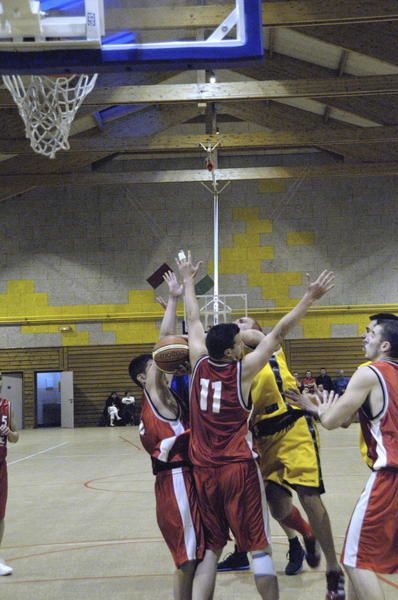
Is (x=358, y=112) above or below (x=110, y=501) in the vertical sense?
above

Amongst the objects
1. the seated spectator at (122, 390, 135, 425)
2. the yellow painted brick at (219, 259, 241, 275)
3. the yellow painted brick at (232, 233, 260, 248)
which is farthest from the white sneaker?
the yellow painted brick at (232, 233, 260, 248)

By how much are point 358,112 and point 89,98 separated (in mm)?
7628

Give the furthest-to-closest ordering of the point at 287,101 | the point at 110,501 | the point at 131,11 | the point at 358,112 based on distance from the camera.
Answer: the point at 287,101 → the point at 358,112 → the point at 110,501 → the point at 131,11

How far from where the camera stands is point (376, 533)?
361cm

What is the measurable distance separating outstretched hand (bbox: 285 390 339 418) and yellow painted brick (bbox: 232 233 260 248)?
856 inches

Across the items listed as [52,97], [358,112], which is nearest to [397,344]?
[52,97]

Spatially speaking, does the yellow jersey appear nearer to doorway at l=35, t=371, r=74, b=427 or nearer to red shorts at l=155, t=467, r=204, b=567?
red shorts at l=155, t=467, r=204, b=567

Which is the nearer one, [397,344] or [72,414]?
[397,344]

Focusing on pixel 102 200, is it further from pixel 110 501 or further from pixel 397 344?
pixel 397 344

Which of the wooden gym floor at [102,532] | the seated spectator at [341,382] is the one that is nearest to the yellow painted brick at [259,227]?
the seated spectator at [341,382]

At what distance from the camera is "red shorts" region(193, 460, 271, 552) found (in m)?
4.06

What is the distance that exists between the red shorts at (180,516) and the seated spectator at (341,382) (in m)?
20.5

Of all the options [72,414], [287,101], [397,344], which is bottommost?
[72,414]

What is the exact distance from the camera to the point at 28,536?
759 centimetres
